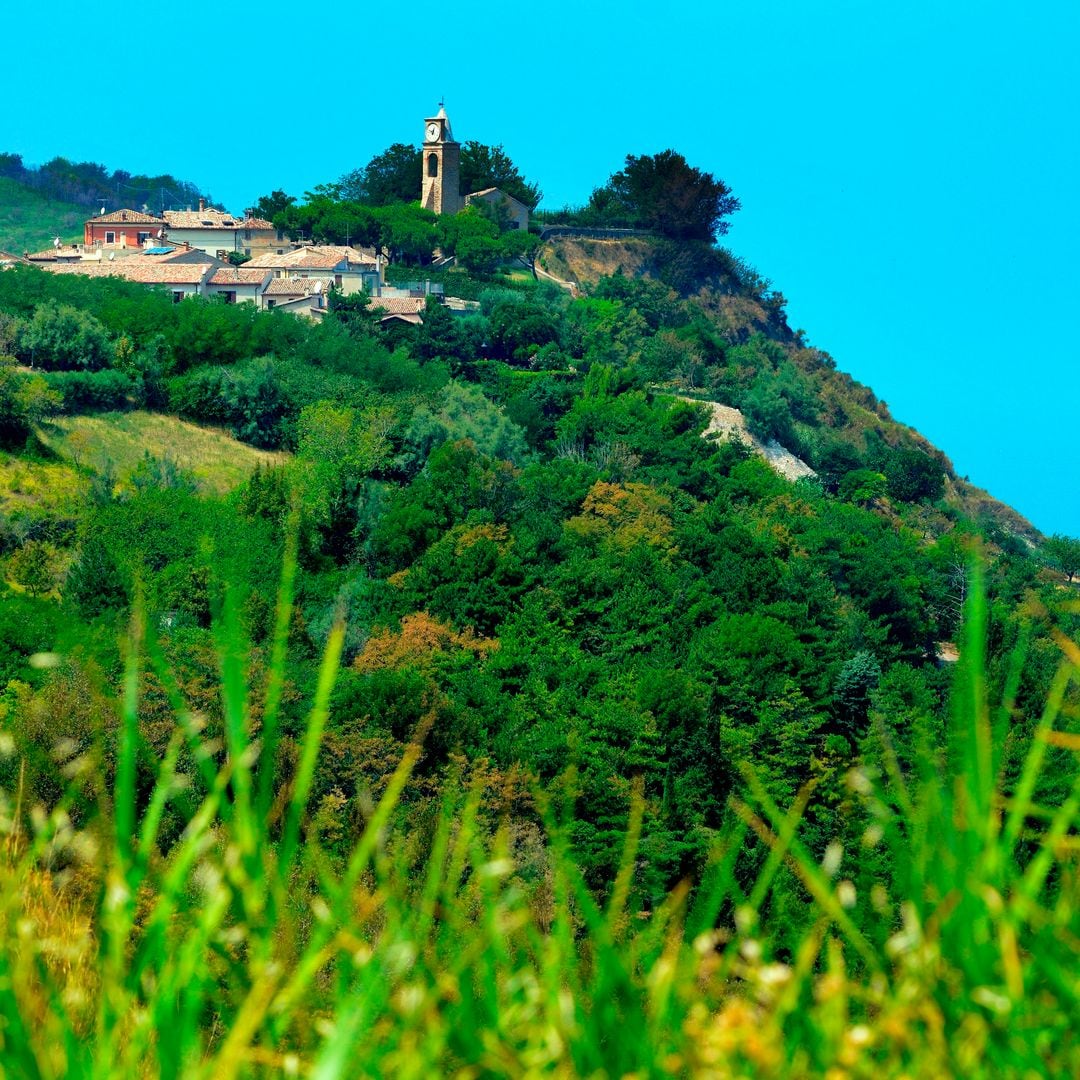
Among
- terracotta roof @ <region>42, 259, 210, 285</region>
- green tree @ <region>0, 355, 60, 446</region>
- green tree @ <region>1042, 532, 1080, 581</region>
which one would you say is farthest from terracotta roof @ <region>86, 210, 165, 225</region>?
green tree @ <region>1042, 532, 1080, 581</region>

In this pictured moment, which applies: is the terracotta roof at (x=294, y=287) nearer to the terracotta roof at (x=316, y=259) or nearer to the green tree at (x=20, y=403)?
the terracotta roof at (x=316, y=259)

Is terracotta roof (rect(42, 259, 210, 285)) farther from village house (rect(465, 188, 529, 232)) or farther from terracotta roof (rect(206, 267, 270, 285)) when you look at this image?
village house (rect(465, 188, 529, 232))

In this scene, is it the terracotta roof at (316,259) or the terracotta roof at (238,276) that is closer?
the terracotta roof at (238,276)

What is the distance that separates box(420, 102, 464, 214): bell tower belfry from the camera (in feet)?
214

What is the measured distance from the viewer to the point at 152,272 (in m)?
50.4

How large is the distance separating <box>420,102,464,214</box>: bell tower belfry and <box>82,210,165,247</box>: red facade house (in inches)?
430

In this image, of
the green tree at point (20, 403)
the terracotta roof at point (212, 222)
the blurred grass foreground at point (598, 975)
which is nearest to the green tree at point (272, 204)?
the terracotta roof at point (212, 222)

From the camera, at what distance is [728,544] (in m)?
32.6

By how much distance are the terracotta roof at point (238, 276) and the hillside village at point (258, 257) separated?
3cm

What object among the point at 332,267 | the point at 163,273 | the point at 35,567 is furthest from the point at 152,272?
the point at 35,567

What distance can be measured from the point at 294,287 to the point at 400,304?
342 cm

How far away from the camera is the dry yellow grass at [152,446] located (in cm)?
3400

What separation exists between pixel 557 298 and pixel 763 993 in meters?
55.7

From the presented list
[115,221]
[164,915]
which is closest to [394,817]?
[164,915]
